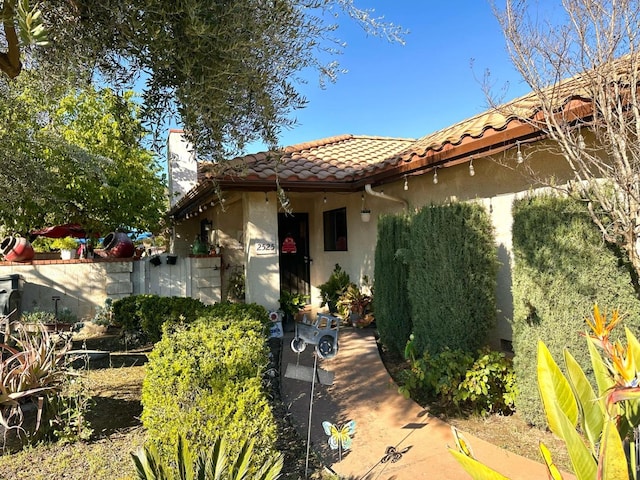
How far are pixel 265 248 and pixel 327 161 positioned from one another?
2.62m

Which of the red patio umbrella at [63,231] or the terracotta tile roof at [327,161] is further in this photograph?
the red patio umbrella at [63,231]

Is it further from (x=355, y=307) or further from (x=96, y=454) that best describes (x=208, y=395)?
(x=355, y=307)

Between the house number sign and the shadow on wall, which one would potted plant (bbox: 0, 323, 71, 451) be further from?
the shadow on wall

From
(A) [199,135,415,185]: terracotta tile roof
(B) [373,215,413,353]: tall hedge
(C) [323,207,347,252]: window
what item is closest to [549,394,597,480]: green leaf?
(B) [373,215,413,353]: tall hedge

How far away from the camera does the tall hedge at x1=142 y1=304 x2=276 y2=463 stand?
3.16 m

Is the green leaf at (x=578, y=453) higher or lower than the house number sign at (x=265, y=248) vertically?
lower

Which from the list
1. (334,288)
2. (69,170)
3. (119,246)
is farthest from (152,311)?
(69,170)

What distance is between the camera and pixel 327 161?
9.64 m

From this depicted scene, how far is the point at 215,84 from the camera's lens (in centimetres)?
346

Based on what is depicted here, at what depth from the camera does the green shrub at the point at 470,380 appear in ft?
15.2

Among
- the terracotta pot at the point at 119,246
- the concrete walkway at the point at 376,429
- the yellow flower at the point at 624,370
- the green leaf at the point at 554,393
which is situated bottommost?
the concrete walkway at the point at 376,429

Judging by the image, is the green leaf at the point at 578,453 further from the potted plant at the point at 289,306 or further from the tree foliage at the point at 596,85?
the potted plant at the point at 289,306

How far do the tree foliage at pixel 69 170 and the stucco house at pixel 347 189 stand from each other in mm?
1598

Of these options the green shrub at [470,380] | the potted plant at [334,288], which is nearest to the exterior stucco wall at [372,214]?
the potted plant at [334,288]
